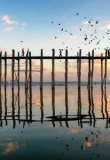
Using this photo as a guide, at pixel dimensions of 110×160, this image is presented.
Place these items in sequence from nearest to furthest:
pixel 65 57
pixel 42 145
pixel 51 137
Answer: pixel 42 145
pixel 51 137
pixel 65 57

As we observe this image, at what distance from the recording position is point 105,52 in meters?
30.8

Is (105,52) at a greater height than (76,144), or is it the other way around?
(105,52)

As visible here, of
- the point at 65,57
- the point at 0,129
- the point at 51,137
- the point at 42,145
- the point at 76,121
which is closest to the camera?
the point at 42,145

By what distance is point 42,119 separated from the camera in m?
14.1

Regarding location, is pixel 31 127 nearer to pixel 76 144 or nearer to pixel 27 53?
pixel 76 144

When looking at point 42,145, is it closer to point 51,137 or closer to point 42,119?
point 51,137

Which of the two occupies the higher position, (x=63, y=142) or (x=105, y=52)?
(x=105, y=52)

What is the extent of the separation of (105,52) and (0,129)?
2115 cm

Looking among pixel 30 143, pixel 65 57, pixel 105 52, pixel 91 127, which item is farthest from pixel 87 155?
pixel 105 52

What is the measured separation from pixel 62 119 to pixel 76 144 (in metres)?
5.15

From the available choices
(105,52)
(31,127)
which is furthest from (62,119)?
(105,52)

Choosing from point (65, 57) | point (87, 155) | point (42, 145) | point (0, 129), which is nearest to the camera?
point (87, 155)

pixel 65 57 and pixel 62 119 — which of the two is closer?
pixel 62 119

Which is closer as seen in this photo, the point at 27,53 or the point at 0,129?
the point at 0,129
